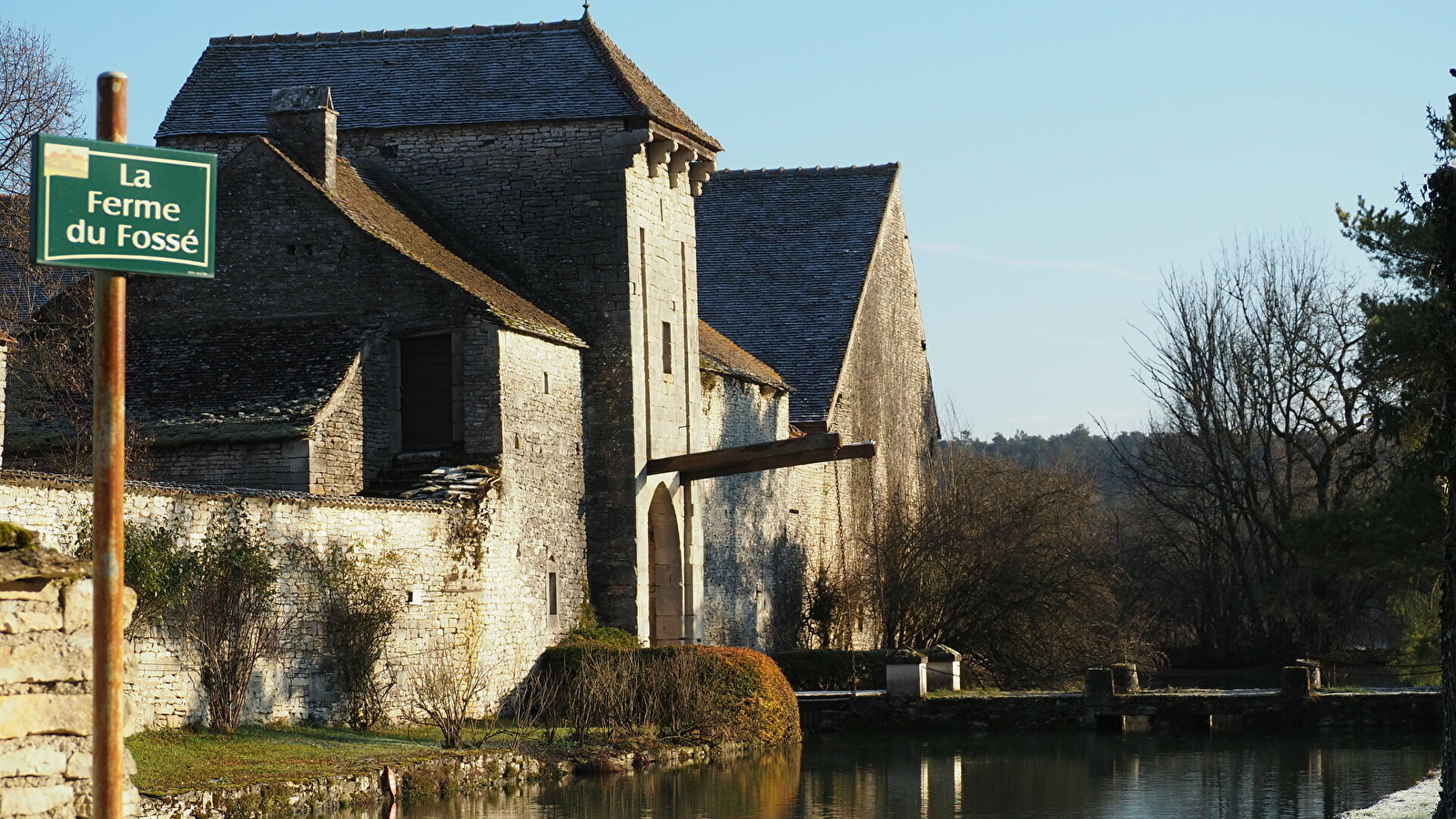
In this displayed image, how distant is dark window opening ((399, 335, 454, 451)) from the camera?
22.5 m

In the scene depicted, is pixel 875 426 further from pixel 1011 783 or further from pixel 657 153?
pixel 1011 783

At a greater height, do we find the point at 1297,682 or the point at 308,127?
the point at 308,127

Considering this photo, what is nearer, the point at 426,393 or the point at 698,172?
the point at 426,393

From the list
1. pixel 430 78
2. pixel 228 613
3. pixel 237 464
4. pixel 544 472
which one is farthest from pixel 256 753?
pixel 430 78

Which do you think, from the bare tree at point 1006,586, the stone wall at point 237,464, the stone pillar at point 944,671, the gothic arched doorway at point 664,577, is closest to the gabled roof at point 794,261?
the bare tree at point 1006,586

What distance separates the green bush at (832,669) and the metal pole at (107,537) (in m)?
20.7

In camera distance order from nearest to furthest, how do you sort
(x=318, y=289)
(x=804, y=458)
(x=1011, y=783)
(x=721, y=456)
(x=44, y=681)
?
(x=44, y=681)
(x=1011, y=783)
(x=318, y=289)
(x=804, y=458)
(x=721, y=456)

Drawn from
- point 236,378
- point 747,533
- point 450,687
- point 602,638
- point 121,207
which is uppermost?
point 236,378

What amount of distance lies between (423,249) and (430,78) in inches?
152

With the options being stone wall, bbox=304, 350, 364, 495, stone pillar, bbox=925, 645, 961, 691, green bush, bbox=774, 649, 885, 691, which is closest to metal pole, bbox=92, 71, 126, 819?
stone wall, bbox=304, 350, 364, 495

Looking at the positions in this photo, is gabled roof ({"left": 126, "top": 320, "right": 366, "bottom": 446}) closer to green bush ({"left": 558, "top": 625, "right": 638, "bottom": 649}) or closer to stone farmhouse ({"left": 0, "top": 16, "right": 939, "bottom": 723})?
stone farmhouse ({"left": 0, "top": 16, "right": 939, "bottom": 723})

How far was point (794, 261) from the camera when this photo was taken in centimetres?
3678

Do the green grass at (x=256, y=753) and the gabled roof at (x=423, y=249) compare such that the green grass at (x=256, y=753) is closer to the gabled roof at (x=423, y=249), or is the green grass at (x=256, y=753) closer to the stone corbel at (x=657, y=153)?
the gabled roof at (x=423, y=249)

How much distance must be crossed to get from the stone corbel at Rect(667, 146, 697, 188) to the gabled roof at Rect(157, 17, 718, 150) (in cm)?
29
